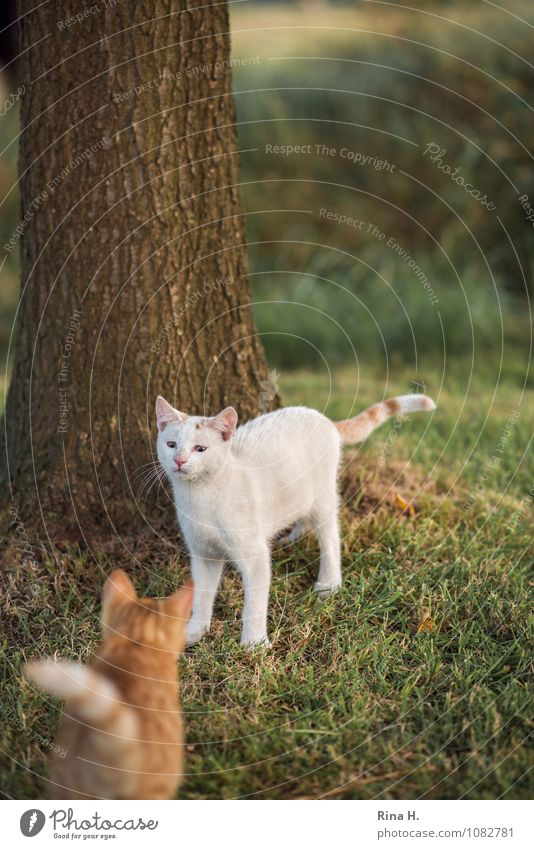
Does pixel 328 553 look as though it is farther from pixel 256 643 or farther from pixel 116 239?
pixel 116 239

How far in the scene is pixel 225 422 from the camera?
10.5 ft

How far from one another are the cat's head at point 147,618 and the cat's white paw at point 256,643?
1.78 ft

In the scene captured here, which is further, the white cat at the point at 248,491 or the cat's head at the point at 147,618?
the white cat at the point at 248,491

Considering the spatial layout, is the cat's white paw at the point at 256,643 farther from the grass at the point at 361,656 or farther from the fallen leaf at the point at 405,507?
the fallen leaf at the point at 405,507

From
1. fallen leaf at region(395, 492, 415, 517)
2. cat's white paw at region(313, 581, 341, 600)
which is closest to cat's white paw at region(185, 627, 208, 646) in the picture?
cat's white paw at region(313, 581, 341, 600)

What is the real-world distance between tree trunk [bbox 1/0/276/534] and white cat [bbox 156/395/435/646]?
52 centimetres

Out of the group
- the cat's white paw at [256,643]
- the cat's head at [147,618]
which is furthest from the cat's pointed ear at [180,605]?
the cat's white paw at [256,643]

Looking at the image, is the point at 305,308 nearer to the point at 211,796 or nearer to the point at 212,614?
the point at 212,614

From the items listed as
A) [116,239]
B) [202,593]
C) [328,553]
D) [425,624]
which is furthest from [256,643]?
[116,239]

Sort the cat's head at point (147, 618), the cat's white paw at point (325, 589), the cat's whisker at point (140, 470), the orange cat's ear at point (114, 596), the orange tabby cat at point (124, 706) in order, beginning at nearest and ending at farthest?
1. the orange tabby cat at point (124, 706)
2. the cat's head at point (147, 618)
3. the orange cat's ear at point (114, 596)
4. the cat's white paw at point (325, 589)
5. the cat's whisker at point (140, 470)

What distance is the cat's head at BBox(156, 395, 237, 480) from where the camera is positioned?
3123 millimetres

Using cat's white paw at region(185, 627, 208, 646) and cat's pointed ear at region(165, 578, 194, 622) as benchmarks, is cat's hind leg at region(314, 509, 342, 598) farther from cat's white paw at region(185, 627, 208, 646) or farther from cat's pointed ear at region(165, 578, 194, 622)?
cat's pointed ear at region(165, 578, 194, 622)

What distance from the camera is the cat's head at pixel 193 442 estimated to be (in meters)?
3.12

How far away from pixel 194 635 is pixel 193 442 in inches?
29.1
